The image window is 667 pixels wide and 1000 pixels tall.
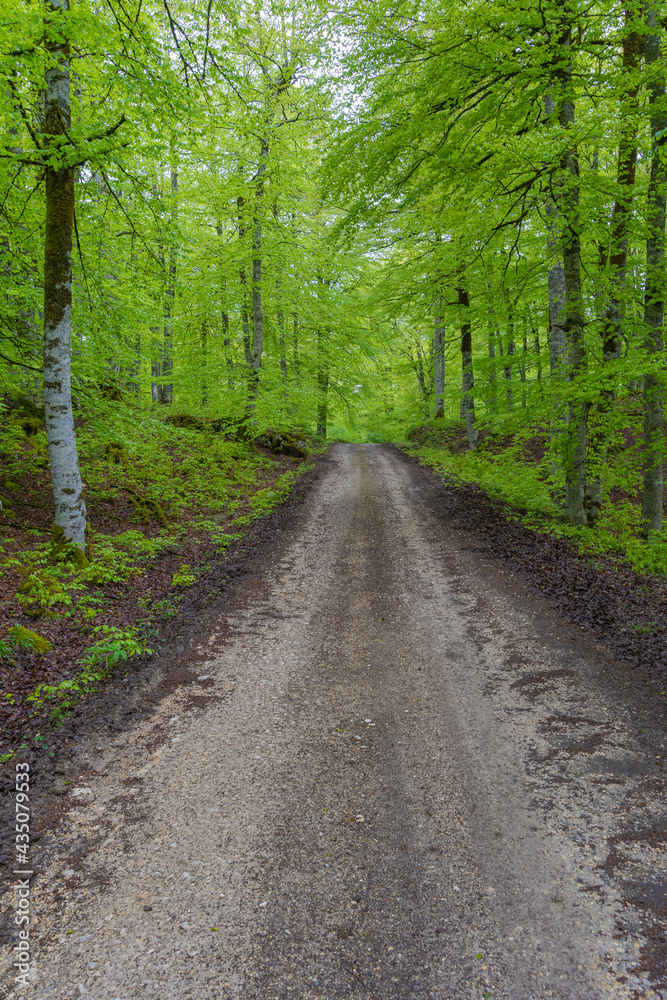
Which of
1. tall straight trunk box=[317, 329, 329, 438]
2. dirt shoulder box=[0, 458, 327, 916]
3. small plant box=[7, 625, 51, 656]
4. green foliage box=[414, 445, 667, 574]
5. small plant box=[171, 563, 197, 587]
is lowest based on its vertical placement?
dirt shoulder box=[0, 458, 327, 916]

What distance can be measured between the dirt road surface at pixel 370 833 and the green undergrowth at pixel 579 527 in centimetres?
302

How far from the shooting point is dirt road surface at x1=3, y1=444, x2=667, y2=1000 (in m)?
2.53

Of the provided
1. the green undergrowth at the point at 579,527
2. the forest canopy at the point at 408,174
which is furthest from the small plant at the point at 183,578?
the green undergrowth at the point at 579,527

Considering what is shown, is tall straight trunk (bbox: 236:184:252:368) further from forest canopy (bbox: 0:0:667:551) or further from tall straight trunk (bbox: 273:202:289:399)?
Answer: forest canopy (bbox: 0:0:667:551)

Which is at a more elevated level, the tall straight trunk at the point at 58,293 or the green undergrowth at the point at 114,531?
the tall straight trunk at the point at 58,293

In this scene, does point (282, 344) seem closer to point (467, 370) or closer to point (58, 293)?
point (467, 370)

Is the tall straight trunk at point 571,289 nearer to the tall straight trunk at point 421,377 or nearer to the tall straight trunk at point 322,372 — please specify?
the tall straight trunk at point 322,372

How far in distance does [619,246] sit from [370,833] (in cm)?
949

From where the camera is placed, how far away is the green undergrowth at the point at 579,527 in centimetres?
782

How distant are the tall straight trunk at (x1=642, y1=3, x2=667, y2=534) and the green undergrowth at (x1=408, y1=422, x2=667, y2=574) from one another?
345mm

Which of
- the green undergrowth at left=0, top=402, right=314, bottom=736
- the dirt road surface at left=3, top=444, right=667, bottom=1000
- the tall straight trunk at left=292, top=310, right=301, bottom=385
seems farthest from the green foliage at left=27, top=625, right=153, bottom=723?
the tall straight trunk at left=292, top=310, right=301, bottom=385

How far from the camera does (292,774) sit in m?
3.93

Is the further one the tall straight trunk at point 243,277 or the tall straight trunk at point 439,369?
the tall straight trunk at point 439,369

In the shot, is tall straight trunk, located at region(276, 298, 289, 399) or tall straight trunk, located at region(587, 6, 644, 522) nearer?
tall straight trunk, located at region(587, 6, 644, 522)
